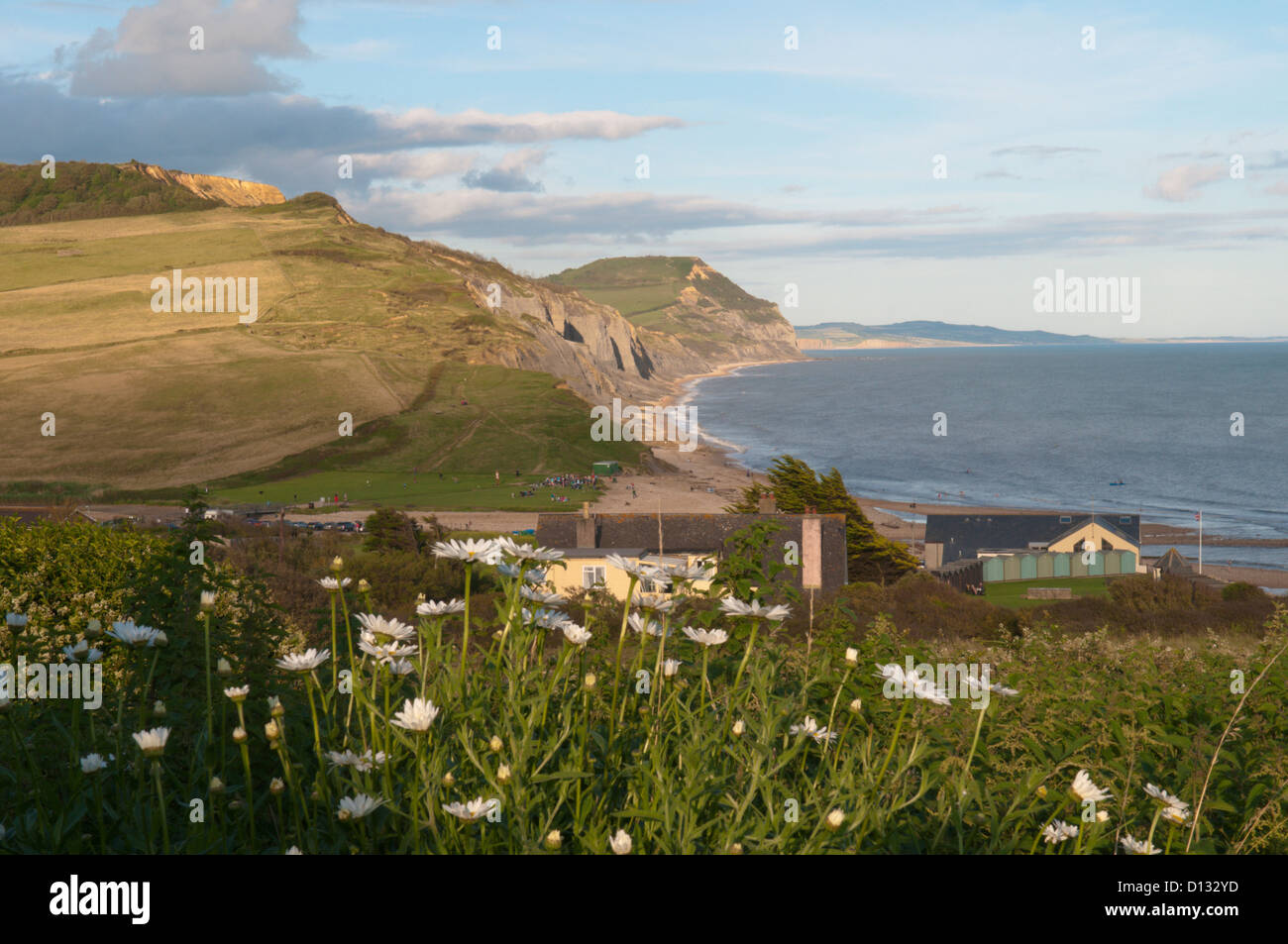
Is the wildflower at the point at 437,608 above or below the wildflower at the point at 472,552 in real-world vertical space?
below

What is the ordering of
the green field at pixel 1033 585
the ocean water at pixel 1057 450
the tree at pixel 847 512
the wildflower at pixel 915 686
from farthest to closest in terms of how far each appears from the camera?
1. the ocean water at pixel 1057 450
2. the tree at pixel 847 512
3. the green field at pixel 1033 585
4. the wildflower at pixel 915 686

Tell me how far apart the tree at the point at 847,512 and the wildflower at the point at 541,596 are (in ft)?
128

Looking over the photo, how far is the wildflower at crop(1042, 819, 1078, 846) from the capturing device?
112 inches

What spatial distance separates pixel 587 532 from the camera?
125ft

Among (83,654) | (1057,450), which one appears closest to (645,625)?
(83,654)

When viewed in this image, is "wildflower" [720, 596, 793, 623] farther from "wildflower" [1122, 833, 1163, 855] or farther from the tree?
the tree

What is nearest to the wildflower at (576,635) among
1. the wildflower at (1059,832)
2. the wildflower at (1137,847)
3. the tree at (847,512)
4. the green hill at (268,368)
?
the wildflower at (1059,832)

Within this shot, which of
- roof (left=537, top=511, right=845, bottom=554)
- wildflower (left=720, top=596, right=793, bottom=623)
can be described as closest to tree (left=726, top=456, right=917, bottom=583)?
roof (left=537, top=511, right=845, bottom=554)

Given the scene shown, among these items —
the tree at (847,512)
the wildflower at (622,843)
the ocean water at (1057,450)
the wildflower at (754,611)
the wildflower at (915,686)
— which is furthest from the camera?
the ocean water at (1057,450)

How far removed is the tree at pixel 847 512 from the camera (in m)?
45.5

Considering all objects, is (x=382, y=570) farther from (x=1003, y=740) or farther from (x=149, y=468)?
(x=149, y=468)

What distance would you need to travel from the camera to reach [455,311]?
155 meters

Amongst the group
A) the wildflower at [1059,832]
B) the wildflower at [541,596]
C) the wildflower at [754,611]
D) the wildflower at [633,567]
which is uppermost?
the wildflower at [633,567]

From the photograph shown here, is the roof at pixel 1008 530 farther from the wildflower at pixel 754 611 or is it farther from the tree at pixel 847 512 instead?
the wildflower at pixel 754 611
